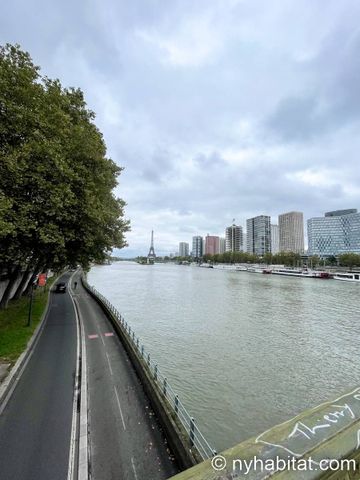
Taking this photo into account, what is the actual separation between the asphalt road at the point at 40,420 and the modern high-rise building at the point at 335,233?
18359 cm

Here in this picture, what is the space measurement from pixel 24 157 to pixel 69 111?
7.81 m

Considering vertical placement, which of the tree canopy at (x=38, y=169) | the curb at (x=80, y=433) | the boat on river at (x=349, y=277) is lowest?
the curb at (x=80, y=433)

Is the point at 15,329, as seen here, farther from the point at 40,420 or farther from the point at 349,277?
the point at 349,277

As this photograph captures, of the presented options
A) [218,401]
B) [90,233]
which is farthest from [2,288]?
[218,401]

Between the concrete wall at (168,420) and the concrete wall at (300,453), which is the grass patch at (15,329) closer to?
the concrete wall at (168,420)

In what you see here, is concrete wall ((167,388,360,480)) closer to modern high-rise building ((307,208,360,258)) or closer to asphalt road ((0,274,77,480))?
asphalt road ((0,274,77,480))

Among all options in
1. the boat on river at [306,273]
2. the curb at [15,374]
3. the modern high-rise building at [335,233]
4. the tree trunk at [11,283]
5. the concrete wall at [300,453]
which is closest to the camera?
the concrete wall at [300,453]

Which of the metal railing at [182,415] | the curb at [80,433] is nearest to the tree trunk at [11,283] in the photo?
the metal railing at [182,415]

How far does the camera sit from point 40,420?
26.7ft

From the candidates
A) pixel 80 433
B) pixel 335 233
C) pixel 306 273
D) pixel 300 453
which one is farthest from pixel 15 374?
pixel 335 233

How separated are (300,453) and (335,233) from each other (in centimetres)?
20146

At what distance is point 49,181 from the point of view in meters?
13.6

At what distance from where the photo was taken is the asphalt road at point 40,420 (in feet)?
20.9

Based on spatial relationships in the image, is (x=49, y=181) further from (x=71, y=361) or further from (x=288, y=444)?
(x=288, y=444)
